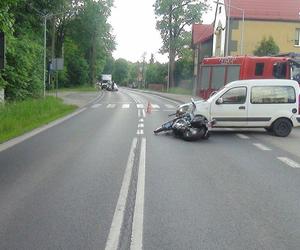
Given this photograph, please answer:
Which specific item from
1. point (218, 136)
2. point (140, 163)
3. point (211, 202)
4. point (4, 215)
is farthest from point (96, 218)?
point (218, 136)

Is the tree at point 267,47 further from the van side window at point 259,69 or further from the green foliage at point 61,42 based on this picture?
the van side window at point 259,69

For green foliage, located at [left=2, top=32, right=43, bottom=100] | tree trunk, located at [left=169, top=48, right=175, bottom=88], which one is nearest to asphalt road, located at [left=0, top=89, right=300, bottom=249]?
green foliage, located at [left=2, top=32, right=43, bottom=100]

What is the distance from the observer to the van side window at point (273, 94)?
717 inches

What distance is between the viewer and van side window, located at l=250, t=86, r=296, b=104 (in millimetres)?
18203

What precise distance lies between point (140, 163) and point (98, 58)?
79035 mm

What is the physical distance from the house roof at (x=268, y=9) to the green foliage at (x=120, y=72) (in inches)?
4878

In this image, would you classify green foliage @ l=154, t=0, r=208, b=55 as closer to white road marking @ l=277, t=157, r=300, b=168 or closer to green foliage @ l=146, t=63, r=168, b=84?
green foliage @ l=146, t=63, r=168, b=84

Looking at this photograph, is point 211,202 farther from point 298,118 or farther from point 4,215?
point 298,118

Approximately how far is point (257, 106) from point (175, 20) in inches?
2330

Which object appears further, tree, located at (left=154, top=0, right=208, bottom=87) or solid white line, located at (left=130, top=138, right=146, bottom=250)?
tree, located at (left=154, top=0, right=208, bottom=87)

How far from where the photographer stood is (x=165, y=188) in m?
8.59

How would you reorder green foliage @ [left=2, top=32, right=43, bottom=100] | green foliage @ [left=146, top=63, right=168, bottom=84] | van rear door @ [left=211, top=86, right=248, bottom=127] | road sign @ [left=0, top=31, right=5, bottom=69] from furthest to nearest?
green foliage @ [left=146, top=63, right=168, bottom=84] → green foliage @ [left=2, top=32, right=43, bottom=100] → van rear door @ [left=211, top=86, right=248, bottom=127] → road sign @ [left=0, top=31, right=5, bottom=69]

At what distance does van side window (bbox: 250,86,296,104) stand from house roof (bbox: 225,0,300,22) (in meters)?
34.9

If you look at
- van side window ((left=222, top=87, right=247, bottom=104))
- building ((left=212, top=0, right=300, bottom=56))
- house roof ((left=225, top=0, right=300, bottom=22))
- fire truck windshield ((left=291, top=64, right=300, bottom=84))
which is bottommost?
van side window ((left=222, top=87, right=247, bottom=104))
